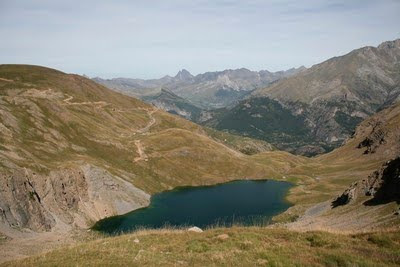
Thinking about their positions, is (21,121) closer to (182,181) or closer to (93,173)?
(93,173)

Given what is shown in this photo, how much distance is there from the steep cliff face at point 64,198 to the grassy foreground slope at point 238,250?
67354 mm

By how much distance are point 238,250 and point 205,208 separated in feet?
423

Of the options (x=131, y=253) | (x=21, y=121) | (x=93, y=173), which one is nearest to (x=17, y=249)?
(x=131, y=253)

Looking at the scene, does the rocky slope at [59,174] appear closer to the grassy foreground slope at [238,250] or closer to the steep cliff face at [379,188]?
the grassy foreground slope at [238,250]

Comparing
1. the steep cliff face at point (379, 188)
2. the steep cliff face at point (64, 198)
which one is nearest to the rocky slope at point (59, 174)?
the steep cliff face at point (64, 198)

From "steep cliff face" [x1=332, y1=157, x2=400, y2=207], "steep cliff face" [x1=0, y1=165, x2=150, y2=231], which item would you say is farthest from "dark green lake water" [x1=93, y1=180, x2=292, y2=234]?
"steep cliff face" [x1=332, y1=157, x2=400, y2=207]

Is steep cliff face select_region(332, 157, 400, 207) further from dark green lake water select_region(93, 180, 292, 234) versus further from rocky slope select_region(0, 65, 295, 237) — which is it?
rocky slope select_region(0, 65, 295, 237)

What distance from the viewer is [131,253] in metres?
30.4

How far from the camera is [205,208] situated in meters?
157

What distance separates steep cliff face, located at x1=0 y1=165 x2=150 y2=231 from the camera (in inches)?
3824

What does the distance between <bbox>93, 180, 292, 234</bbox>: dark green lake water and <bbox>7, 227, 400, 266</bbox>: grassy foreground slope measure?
82050 millimetres

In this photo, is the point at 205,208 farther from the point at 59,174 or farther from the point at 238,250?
the point at 238,250

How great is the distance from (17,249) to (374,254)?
5656 centimetres

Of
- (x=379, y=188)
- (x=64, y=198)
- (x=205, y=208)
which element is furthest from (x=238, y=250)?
(x=205, y=208)
